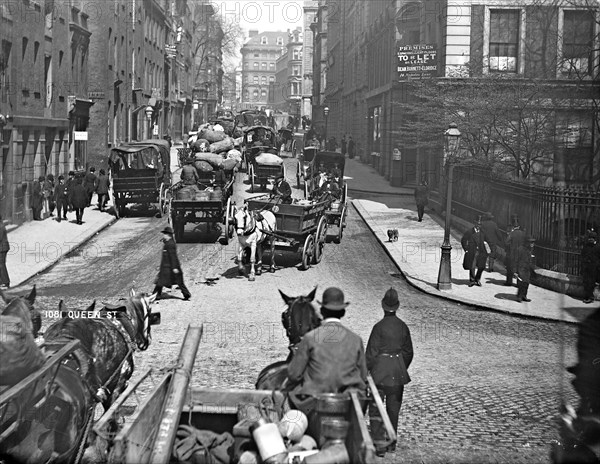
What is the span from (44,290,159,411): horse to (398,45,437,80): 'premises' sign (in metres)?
26.4

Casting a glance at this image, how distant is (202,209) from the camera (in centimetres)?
2347

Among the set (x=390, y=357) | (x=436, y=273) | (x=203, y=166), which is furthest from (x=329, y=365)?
(x=203, y=166)

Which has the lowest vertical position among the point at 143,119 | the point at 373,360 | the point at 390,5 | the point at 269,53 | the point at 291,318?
the point at 373,360

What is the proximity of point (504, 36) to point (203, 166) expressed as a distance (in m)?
14.0

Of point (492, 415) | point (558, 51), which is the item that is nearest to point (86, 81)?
point (558, 51)

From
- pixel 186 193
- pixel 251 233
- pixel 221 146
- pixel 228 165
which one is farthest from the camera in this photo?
pixel 221 146

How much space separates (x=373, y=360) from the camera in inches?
361

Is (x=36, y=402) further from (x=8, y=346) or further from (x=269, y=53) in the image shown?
(x=269, y=53)

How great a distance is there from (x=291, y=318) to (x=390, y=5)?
41777mm

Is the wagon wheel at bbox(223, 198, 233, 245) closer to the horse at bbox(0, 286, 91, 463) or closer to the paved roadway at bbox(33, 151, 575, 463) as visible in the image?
the paved roadway at bbox(33, 151, 575, 463)

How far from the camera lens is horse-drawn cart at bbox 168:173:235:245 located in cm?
2333

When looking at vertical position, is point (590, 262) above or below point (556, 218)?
below

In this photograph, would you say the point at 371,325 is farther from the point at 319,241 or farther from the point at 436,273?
the point at 319,241

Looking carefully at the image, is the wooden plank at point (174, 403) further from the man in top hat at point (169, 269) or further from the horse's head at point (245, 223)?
the horse's head at point (245, 223)
